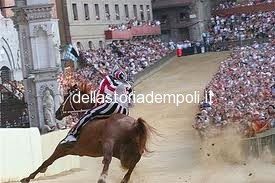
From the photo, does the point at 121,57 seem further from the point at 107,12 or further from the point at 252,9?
the point at 252,9

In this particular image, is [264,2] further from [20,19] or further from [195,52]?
[20,19]

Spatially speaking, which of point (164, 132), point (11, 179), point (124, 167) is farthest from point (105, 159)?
point (164, 132)

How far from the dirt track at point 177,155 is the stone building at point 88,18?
7379mm

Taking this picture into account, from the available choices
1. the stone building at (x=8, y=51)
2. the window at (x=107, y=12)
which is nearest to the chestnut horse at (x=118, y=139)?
the stone building at (x=8, y=51)

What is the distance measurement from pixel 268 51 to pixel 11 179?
114 feet

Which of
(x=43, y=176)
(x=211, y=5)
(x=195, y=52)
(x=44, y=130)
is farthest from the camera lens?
(x=211, y=5)

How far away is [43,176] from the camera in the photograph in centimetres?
1877

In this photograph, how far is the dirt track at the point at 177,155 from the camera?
15750 millimetres

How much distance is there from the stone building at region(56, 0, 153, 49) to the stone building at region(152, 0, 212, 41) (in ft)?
21.0

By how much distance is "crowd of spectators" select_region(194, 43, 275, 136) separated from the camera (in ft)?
72.3

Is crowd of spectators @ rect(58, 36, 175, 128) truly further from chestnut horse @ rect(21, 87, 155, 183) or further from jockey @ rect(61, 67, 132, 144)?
chestnut horse @ rect(21, 87, 155, 183)

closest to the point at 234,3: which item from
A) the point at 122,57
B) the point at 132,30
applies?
the point at 132,30

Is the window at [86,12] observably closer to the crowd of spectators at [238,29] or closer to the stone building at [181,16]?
the crowd of spectators at [238,29]

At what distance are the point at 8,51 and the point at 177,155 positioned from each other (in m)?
19.4
